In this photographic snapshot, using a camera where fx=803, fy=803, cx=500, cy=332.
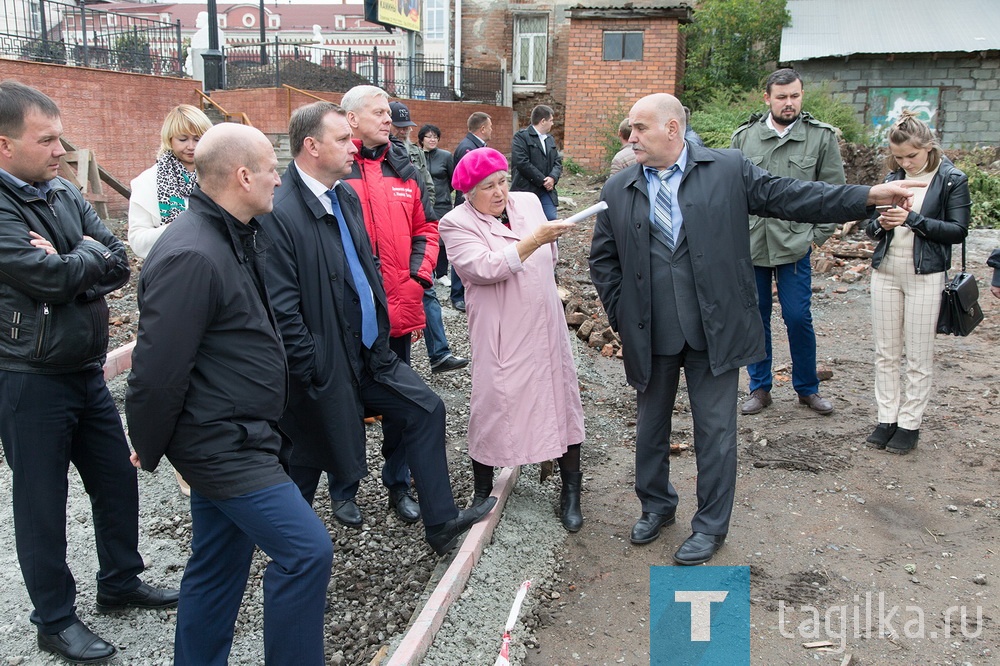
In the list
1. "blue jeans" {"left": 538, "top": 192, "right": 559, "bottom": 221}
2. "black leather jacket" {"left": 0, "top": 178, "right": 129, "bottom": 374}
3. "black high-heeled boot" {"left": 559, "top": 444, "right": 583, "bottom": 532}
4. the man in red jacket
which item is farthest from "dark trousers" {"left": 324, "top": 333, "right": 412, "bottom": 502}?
"blue jeans" {"left": 538, "top": 192, "right": 559, "bottom": 221}

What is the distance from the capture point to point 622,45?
64.8 ft

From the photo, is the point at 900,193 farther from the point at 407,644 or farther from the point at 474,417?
the point at 407,644

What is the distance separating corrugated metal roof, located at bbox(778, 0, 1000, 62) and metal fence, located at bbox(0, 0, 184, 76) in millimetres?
13704

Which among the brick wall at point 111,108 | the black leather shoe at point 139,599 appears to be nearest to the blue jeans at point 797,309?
the black leather shoe at point 139,599

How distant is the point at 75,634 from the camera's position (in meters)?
3.31

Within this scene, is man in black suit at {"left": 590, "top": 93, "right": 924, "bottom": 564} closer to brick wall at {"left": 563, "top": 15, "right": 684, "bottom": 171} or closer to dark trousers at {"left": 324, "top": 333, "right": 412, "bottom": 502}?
dark trousers at {"left": 324, "top": 333, "right": 412, "bottom": 502}

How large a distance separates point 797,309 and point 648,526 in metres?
2.30

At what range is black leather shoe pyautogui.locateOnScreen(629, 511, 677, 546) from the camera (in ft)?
13.9

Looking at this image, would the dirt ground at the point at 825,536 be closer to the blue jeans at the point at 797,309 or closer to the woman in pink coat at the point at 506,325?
the blue jeans at the point at 797,309

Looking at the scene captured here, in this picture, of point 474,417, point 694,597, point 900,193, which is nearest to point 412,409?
point 474,417

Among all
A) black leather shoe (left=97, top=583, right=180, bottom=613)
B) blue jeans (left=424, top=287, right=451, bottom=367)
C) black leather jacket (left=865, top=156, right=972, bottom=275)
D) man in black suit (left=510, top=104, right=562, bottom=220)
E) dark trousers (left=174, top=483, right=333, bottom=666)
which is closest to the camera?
dark trousers (left=174, top=483, right=333, bottom=666)

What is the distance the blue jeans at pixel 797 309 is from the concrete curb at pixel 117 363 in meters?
4.71

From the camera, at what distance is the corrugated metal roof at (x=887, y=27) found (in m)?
17.3

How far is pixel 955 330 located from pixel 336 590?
3.97 m
